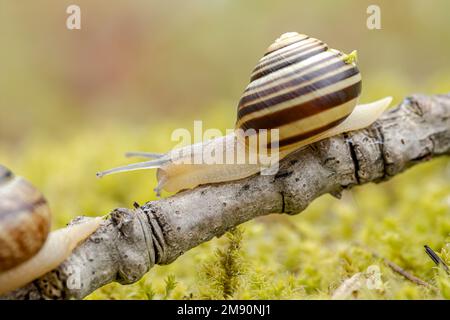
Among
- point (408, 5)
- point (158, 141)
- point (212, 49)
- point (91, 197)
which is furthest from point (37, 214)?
point (408, 5)

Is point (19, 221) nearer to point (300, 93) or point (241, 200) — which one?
point (241, 200)

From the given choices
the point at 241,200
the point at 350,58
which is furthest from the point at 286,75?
the point at 241,200

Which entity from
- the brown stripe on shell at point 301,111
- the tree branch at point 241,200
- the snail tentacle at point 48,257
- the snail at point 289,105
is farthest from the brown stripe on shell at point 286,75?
the snail tentacle at point 48,257

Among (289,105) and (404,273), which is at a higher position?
(289,105)

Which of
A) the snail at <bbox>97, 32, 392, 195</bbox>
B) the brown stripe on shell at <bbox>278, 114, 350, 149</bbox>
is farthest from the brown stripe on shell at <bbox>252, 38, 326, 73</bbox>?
the brown stripe on shell at <bbox>278, 114, 350, 149</bbox>

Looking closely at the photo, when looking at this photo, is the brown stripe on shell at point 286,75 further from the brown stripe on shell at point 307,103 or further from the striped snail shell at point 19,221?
the striped snail shell at point 19,221
